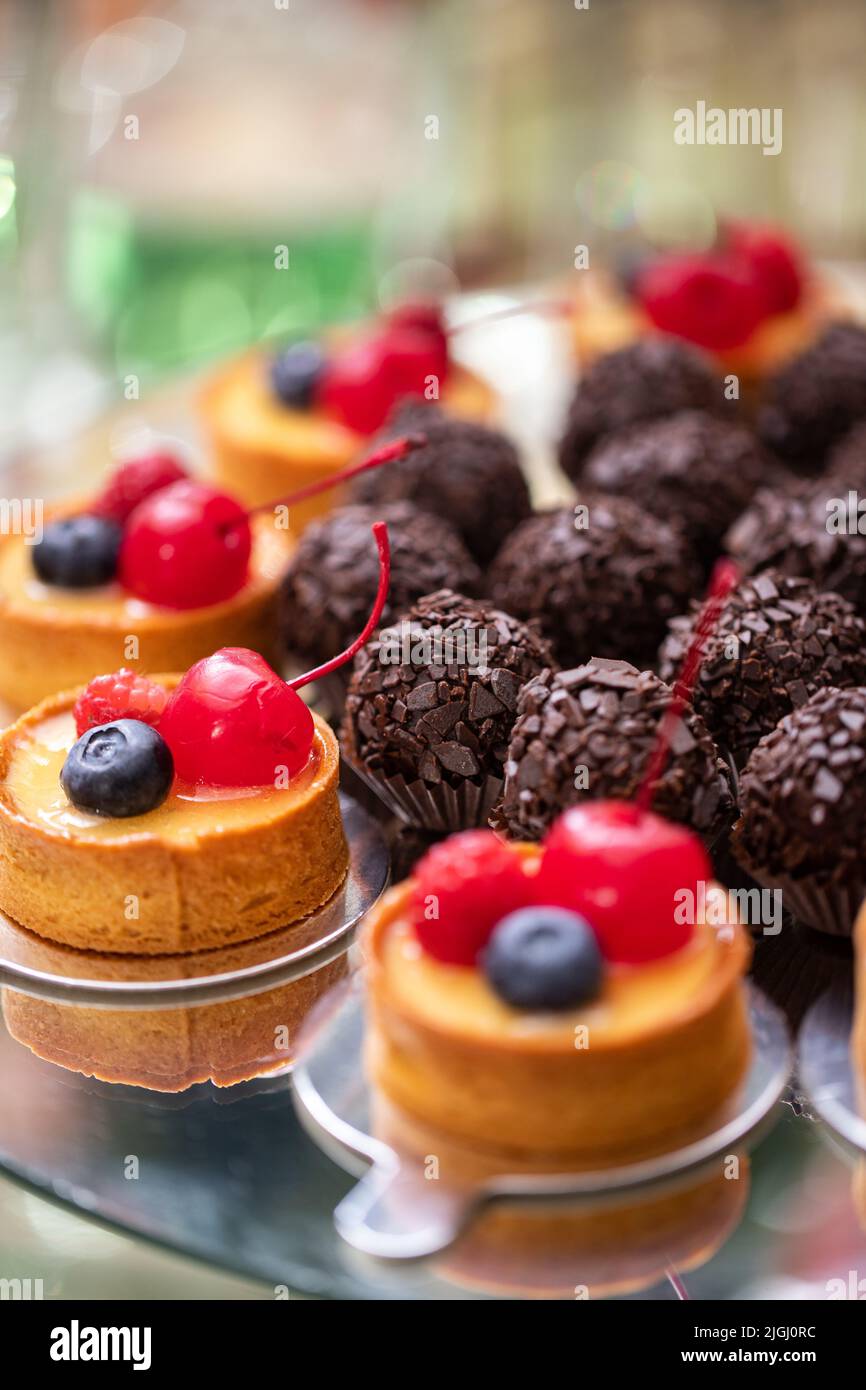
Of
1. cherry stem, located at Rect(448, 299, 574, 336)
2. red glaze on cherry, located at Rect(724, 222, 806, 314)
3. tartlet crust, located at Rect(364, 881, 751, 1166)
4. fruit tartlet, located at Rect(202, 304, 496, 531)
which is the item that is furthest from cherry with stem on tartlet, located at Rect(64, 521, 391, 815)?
red glaze on cherry, located at Rect(724, 222, 806, 314)

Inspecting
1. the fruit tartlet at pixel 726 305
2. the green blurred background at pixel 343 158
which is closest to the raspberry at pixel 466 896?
the fruit tartlet at pixel 726 305

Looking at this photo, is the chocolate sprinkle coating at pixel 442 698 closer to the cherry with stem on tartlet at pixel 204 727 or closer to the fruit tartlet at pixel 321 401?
the cherry with stem on tartlet at pixel 204 727

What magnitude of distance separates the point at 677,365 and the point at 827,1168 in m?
1.82

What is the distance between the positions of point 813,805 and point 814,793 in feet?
0.05

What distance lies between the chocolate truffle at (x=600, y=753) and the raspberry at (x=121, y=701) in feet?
1.51

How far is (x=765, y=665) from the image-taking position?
2135 millimetres

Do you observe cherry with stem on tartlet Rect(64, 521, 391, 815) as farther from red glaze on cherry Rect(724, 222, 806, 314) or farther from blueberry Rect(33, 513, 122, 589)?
red glaze on cherry Rect(724, 222, 806, 314)

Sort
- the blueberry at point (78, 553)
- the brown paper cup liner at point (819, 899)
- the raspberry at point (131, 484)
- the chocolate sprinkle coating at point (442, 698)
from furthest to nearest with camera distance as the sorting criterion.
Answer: the raspberry at point (131, 484)
the blueberry at point (78, 553)
the chocolate sprinkle coating at point (442, 698)
the brown paper cup liner at point (819, 899)

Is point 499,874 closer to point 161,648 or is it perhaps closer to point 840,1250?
point 840,1250

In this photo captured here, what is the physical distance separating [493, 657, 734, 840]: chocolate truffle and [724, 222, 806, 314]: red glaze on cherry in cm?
204

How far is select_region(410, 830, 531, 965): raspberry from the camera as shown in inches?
64.4

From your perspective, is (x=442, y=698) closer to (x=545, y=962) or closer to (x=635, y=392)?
(x=545, y=962)

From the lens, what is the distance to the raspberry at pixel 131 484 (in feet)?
8.71

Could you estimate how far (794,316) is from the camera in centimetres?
381
